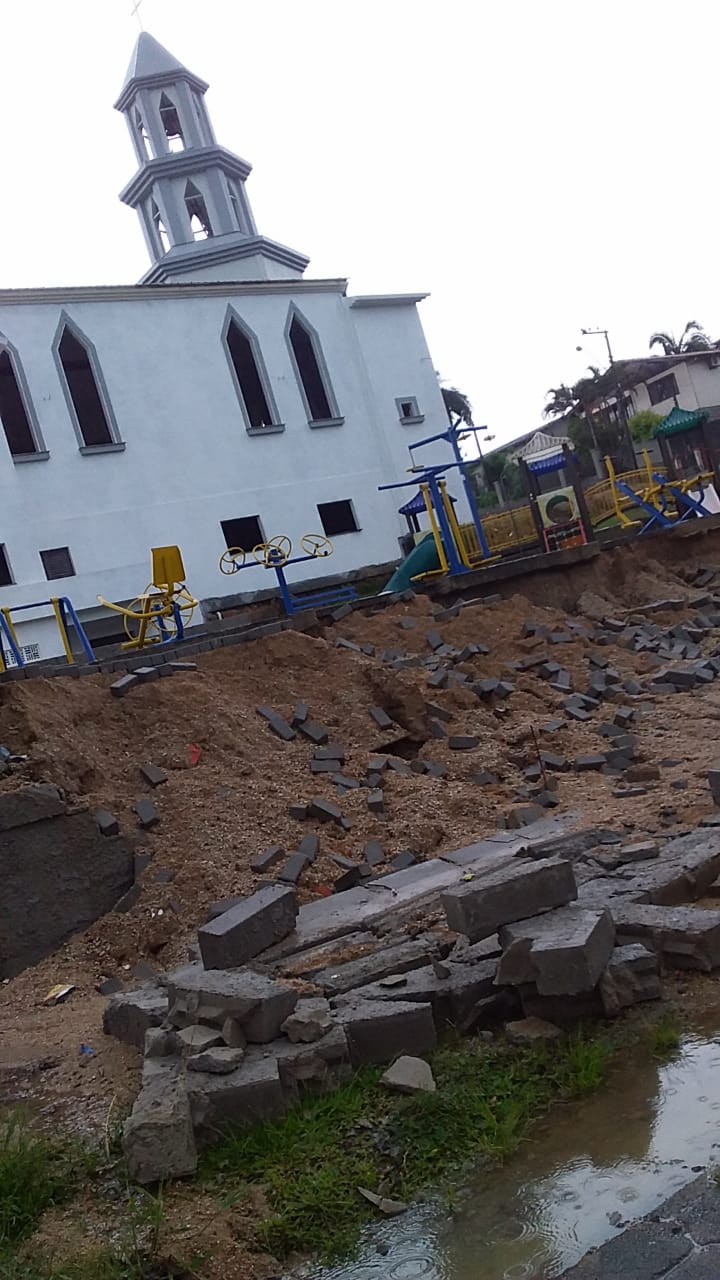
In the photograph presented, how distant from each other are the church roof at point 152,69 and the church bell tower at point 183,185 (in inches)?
1.1

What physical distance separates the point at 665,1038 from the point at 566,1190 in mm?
1090

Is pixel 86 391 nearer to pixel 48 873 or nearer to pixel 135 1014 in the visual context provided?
pixel 48 873

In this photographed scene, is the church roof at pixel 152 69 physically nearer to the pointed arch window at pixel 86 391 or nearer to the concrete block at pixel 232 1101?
the pointed arch window at pixel 86 391

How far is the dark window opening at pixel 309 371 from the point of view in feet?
83.5

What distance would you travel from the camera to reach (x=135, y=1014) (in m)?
5.45

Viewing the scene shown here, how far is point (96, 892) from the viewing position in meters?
7.77

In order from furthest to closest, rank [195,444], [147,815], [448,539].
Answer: [195,444]
[448,539]
[147,815]

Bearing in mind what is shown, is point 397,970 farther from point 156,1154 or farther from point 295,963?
point 156,1154

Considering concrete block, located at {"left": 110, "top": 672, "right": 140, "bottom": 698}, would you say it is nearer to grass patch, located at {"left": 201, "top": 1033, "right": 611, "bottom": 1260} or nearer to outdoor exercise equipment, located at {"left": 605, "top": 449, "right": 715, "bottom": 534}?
grass patch, located at {"left": 201, "top": 1033, "right": 611, "bottom": 1260}

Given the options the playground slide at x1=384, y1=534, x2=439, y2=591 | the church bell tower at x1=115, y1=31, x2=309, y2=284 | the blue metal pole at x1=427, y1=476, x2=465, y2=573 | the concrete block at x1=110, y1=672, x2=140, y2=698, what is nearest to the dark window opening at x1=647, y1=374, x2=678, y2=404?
the church bell tower at x1=115, y1=31, x2=309, y2=284

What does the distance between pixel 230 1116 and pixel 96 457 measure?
19.5m

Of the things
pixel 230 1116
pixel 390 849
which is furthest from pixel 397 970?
pixel 390 849

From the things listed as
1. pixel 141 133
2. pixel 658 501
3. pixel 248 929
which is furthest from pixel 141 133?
pixel 248 929

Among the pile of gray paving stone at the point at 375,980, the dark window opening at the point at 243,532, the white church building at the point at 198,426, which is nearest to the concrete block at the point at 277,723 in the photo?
the pile of gray paving stone at the point at 375,980
